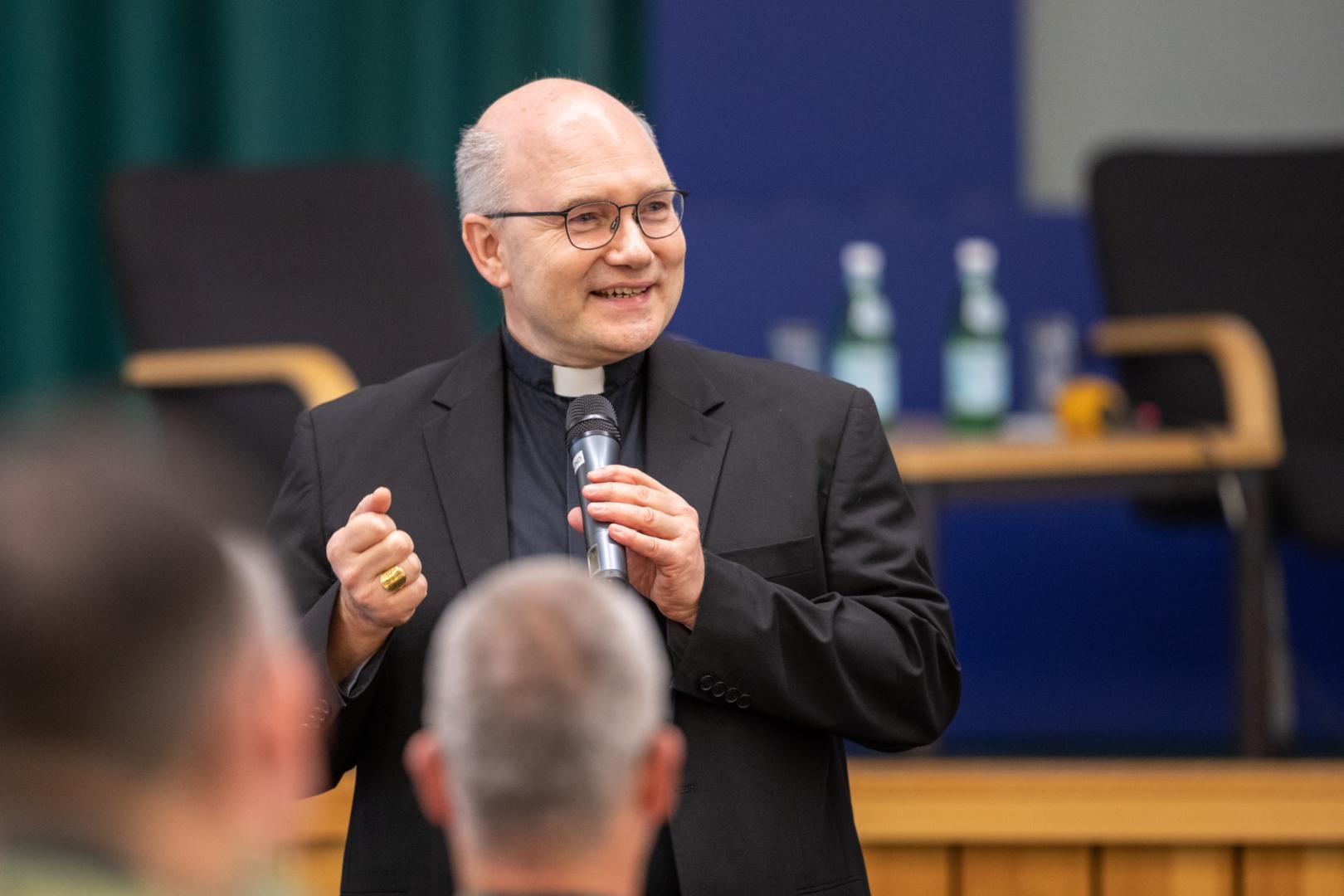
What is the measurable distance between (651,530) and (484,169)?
22.3 inches

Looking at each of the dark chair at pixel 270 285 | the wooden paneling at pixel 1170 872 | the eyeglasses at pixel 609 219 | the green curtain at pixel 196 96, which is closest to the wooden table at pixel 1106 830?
the wooden paneling at pixel 1170 872

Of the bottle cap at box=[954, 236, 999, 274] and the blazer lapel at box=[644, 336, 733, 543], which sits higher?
the blazer lapel at box=[644, 336, 733, 543]

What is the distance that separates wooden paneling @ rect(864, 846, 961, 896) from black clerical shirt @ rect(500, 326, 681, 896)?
0.67 metres

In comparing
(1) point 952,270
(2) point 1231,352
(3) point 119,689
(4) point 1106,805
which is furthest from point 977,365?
(3) point 119,689

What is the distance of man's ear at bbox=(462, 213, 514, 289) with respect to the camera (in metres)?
1.90

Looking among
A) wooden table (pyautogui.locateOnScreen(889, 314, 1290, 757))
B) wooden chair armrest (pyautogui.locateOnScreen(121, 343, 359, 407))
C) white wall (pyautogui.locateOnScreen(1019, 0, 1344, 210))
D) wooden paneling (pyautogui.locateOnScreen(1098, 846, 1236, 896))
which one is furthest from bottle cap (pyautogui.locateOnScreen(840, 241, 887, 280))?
wooden paneling (pyautogui.locateOnScreen(1098, 846, 1236, 896))

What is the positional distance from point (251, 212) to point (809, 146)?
1.47 meters

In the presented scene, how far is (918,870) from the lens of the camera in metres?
2.18

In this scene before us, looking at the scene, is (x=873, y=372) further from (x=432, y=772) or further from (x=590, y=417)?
(x=432, y=772)

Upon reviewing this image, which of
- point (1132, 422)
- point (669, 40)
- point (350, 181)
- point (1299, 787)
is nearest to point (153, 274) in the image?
point (350, 181)

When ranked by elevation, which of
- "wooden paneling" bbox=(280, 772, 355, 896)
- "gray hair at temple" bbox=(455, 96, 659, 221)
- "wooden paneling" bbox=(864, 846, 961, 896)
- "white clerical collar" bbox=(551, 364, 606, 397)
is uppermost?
"gray hair at temple" bbox=(455, 96, 659, 221)

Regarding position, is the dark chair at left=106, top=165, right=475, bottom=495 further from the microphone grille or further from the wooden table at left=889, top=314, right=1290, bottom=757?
the microphone grille

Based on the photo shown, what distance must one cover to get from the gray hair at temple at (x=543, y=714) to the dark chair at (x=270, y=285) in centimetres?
224

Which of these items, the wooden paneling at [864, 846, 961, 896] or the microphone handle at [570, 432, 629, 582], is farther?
the wooden paneling at [864, 846, 961, 896]
